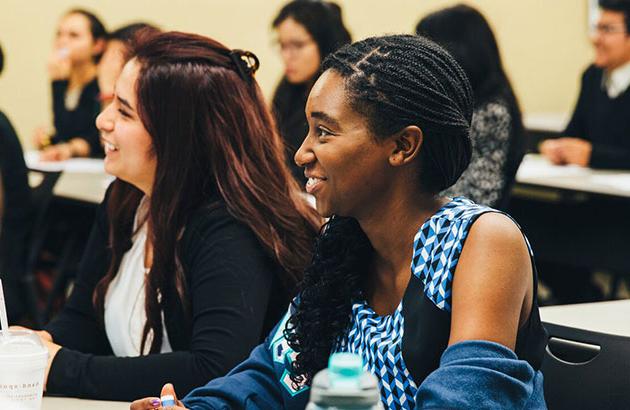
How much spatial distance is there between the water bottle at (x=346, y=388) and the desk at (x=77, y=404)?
0.78 meters

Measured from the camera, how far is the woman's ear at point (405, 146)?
1384 mm

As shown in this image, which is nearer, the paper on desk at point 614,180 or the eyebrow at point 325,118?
the eyebrow at point 325,118

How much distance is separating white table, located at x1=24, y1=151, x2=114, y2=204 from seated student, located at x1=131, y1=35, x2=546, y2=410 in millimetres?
2489

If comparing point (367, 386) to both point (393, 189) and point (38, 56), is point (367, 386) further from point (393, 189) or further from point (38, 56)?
point (38, 56)

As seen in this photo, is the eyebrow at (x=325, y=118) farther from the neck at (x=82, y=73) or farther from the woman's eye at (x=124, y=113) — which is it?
the neck at (x=82, y=73)

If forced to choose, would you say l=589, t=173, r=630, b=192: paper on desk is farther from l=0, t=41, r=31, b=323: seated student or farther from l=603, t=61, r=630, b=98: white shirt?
l=0, t=41, r=31, b=323: seated student

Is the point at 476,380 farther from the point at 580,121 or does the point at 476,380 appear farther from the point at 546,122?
the point at 546,122

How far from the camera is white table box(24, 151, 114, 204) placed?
421 cm

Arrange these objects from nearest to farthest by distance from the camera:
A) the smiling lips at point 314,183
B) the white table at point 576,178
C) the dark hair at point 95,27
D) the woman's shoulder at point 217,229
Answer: the smiling lips at point 314,183 < the woman's shoulder at point 217,229 < the white table at point 576,178 < the dark hair at point 95,27

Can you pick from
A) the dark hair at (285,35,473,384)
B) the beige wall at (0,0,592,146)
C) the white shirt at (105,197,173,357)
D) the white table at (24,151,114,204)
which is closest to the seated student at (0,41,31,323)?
the white table at (24,151,114,204)

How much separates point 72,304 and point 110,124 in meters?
0.42

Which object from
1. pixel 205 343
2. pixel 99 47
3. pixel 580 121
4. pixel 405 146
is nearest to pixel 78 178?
pixel 99 47

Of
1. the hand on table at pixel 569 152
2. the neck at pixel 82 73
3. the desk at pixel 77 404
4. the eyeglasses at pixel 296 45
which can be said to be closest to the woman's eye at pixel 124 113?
the desk at pixel 77 404

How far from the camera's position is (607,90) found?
17.1 ft
